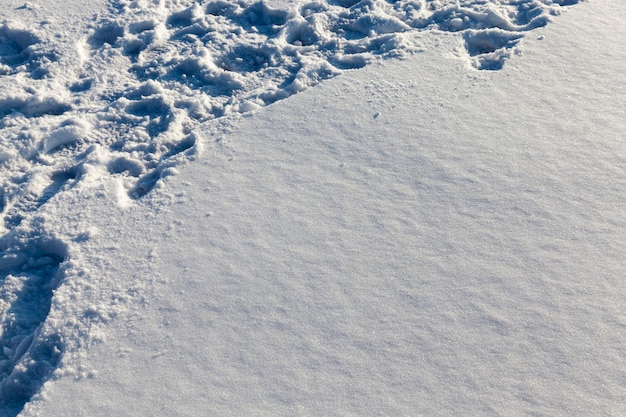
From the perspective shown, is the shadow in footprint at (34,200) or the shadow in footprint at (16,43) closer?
the shadow in footprint at (34,200)

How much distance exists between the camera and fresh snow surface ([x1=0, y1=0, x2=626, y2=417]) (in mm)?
1926

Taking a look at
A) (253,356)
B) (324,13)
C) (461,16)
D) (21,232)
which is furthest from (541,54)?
(21,232)

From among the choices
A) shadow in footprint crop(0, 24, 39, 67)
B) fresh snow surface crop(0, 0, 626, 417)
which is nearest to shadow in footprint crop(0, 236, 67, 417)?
fresh snow surface crop(0, 0, 626, 417)

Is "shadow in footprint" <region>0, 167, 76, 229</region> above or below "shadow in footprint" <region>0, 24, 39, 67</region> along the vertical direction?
below

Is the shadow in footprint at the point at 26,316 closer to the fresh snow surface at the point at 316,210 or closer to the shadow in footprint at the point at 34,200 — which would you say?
the fresh snow surface at the point at 316,210

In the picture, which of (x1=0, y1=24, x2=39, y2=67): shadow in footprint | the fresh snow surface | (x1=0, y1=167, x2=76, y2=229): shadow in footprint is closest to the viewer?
the fresh snow surface

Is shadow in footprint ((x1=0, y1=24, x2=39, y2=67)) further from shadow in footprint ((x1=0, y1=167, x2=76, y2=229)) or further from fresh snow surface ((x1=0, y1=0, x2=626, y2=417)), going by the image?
shadow in footprint ((x1=0, y1=167, x2=76, y2=229))

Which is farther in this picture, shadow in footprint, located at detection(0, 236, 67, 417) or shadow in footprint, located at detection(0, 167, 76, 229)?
shadow in footprint, located at detection(0, 167, 76, 229)

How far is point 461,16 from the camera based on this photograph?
3.43 meters

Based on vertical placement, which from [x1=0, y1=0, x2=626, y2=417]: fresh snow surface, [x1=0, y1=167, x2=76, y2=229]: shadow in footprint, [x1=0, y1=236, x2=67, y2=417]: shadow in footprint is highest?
[x1=0, y1=0, x2=626, y2=417]: fresh snow surface

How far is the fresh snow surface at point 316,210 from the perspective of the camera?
6.32 feet

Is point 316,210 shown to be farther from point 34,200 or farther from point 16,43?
point 16,43

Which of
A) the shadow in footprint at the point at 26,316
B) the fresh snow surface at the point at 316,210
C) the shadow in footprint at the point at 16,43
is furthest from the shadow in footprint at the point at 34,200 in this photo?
the shadow in footprint at the point at 16,43

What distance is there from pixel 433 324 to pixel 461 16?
2.04 meters
